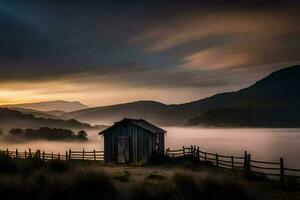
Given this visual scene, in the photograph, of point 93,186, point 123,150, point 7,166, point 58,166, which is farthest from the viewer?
point 123,150

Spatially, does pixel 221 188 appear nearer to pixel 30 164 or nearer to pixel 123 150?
pixel 30 164

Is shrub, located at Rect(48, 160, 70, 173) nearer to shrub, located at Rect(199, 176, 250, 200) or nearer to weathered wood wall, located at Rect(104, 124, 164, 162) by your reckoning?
shrub, located at Rect(199, 176, 250, 200)

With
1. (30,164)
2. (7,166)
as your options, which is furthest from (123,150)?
(7,166)

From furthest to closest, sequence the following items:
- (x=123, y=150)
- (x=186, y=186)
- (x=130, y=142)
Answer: (x=123, y=150), (x=130, y=142), (x=186, y=186)

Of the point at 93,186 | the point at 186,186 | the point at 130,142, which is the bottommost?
the point at 93,186

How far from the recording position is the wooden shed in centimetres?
4069

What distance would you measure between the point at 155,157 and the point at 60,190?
81.9ft

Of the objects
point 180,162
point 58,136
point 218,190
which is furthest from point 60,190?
point 58,136

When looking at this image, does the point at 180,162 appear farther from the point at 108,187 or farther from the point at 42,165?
the point at 108,187

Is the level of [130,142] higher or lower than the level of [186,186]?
higher

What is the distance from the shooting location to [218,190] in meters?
15.6

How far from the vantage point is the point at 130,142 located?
135 ft

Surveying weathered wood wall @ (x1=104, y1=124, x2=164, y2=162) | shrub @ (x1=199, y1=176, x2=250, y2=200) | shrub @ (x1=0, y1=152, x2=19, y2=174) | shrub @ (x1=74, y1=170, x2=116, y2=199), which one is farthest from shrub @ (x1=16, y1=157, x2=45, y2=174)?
weathered wood wall @ (x1=104, y1=124, x2=164, y2=162)

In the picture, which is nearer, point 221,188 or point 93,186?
point 221,188
